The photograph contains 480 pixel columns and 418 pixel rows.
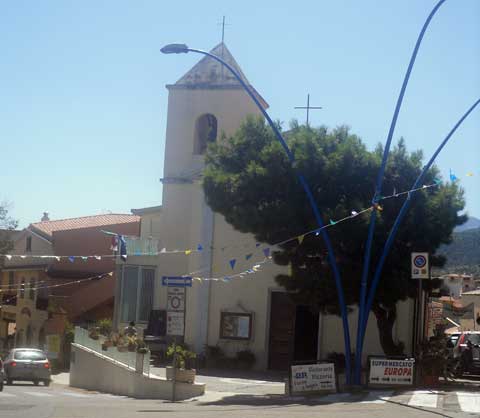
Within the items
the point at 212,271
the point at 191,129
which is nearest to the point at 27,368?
the point at 212,271

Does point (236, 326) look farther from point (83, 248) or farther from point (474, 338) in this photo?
point (83, 248)

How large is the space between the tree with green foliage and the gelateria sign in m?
3.36

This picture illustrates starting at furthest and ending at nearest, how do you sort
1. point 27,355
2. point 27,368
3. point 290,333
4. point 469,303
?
point 469,303, point 27,355, point 27,368, point 290,333

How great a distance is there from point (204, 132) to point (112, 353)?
32.3 ft

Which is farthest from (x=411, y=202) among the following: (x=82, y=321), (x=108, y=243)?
(x=108, y=243)

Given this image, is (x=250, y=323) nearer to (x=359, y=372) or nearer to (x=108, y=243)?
(x=359, y=372)

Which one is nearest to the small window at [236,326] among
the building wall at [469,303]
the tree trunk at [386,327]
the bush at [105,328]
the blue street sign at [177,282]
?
the bush at [105,328]

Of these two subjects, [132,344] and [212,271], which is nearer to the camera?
[132,344]

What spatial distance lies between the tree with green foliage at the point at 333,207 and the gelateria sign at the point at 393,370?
336 centimetres

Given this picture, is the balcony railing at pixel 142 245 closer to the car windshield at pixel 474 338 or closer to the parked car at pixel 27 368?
the parked car at pixel 27 368

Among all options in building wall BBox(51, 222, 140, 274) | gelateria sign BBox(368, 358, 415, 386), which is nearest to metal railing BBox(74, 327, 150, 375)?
gelateria sign BBox(368, 358, 415, 386)

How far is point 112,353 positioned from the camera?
89.3 feet

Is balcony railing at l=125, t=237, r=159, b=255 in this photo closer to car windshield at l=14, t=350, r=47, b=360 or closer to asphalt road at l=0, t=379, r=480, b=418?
car windshield at l=14, t=350, r=47, b=360

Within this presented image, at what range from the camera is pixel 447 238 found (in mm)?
23984
